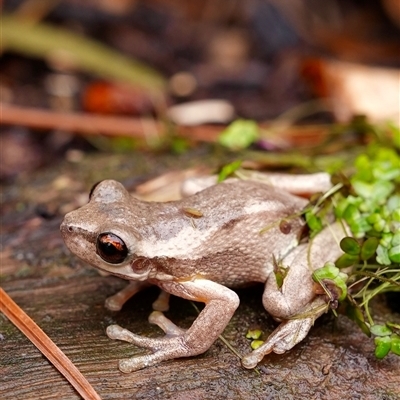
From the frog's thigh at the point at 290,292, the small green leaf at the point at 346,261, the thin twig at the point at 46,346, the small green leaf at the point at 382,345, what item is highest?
the small green leaf at the point at 346,261

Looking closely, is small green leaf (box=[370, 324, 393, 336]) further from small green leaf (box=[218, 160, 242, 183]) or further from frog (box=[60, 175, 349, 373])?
small green leaf (box=[218, 160, 242, 183])

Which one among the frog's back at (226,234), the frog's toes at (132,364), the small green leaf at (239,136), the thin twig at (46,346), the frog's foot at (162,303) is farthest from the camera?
the small green leaf at (239,136)

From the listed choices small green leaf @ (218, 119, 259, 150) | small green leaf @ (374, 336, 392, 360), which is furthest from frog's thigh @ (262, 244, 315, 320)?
small green leaf @ (218, 119, 259, 150)

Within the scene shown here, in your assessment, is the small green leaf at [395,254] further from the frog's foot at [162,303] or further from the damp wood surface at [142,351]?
the frog's foot at [162,303]

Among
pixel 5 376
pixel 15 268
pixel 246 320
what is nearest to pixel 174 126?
pixel 15 268

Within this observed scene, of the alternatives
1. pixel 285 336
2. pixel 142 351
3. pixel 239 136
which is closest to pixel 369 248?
pixel 285 336

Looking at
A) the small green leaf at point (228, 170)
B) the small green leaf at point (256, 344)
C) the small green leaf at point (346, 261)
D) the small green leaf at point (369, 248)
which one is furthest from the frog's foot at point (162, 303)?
the small green leaf at point (369, 248)

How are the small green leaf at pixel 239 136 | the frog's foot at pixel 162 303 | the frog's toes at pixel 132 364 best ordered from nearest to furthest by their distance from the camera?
1. the frog's toes at pixel 132 364
2. the frog's foot at pixel 162 303
3. the small green leaf at pixel 239 136

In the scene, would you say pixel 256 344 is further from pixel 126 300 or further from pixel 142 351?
pixel 126 300
